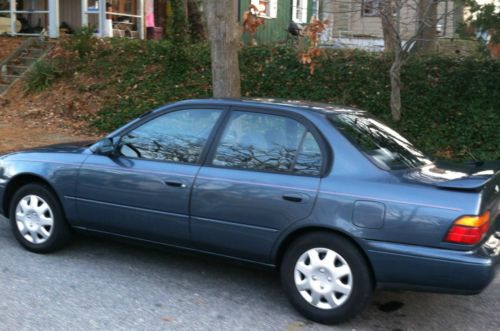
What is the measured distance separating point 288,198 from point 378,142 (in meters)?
0.88

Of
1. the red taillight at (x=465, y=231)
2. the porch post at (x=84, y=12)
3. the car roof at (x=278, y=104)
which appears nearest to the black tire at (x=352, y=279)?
the red taillight at (x=465, y=231)

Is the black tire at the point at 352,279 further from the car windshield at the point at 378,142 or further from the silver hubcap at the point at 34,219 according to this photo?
the silver hubcap at the point at 34,219

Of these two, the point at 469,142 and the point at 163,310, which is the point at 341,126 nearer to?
the point at 163,310

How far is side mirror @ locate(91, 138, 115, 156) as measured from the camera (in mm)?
4855

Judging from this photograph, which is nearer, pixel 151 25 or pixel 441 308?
pixel 441 308

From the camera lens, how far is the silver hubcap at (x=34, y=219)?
16.7 ft

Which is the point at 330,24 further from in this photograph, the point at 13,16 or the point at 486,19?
the point at 13,16

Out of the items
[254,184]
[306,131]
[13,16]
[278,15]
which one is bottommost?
[254,184]

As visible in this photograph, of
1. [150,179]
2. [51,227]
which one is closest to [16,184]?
[51,227]

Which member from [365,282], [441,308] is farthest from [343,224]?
[441,308]

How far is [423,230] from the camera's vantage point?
366cm

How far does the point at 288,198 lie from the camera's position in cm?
403

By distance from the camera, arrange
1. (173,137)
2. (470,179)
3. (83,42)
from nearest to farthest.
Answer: (470,179) < (173,137) < (83,42)

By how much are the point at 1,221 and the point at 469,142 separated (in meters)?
6.78
